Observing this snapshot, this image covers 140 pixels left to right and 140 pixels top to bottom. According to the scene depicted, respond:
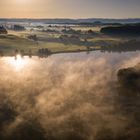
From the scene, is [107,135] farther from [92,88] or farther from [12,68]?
[12,68]

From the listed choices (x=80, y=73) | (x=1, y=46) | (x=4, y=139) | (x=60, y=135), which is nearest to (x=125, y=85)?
(x=80, y=73)

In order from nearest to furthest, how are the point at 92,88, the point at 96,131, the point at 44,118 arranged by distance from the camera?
1. the point at 96,131
2. the point at 44,118
3. the point at 92,88

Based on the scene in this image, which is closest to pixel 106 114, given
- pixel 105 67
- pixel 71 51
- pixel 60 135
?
pixel 60 135

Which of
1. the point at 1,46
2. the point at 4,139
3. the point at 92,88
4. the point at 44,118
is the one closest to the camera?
the point at 4,139

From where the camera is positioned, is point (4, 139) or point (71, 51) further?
point (71, 51)

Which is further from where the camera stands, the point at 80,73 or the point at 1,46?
the point at 1,46

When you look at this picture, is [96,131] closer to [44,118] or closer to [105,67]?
[44,118]
